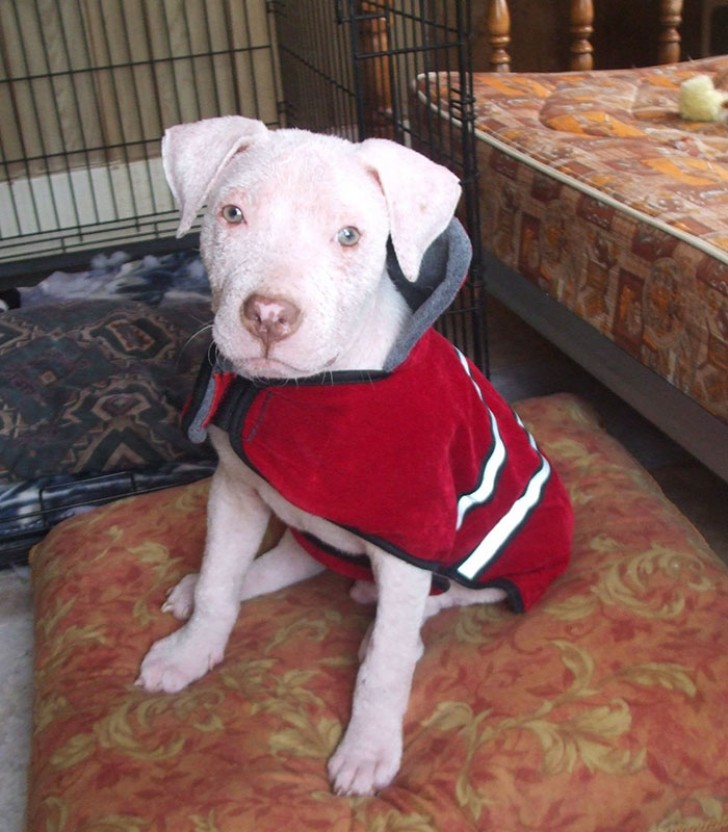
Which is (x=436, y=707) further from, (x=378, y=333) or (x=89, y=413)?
(x=89, y=413)

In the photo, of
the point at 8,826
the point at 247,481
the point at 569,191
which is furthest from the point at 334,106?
the point at 8,826

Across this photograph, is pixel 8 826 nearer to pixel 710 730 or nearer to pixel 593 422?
pixel 710 730

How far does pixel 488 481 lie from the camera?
1406 millimetres

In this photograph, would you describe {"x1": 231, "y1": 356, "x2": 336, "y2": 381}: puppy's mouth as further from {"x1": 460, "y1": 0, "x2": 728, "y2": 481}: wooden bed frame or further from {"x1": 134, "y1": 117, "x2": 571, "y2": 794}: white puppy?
{"x1": 460, "y1": 0, "x2": 728, "y2": 481}: wooden bed frame

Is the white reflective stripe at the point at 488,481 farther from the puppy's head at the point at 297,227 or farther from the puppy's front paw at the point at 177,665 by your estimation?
the puppy's front paw at the point at 177,665

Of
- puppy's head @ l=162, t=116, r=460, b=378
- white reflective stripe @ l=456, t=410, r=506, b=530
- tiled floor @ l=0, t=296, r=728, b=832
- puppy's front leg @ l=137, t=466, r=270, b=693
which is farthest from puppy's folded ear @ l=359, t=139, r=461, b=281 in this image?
tiled floor @ l=0, t=296, r=728, b=832

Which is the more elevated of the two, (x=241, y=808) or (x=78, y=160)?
(x=78, y=160)

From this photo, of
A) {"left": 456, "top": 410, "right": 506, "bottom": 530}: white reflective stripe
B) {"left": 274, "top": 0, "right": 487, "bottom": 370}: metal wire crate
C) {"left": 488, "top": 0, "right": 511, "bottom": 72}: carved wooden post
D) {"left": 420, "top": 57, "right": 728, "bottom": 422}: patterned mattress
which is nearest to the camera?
{"left": 456, "top": 410, "right": 506, "bottom": 530}: white reflective stripe

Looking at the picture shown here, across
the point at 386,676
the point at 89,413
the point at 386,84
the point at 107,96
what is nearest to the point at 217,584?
the point at 386,676

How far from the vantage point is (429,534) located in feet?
4.13

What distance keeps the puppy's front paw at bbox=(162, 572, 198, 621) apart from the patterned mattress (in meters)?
0.91

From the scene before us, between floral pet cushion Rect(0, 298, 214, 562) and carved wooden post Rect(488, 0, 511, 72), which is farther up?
carved wooden post Rect(488, 0, 511, 72)

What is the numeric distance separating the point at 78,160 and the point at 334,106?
51.6 inches

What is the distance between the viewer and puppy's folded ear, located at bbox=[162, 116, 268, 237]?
122 centimetres
